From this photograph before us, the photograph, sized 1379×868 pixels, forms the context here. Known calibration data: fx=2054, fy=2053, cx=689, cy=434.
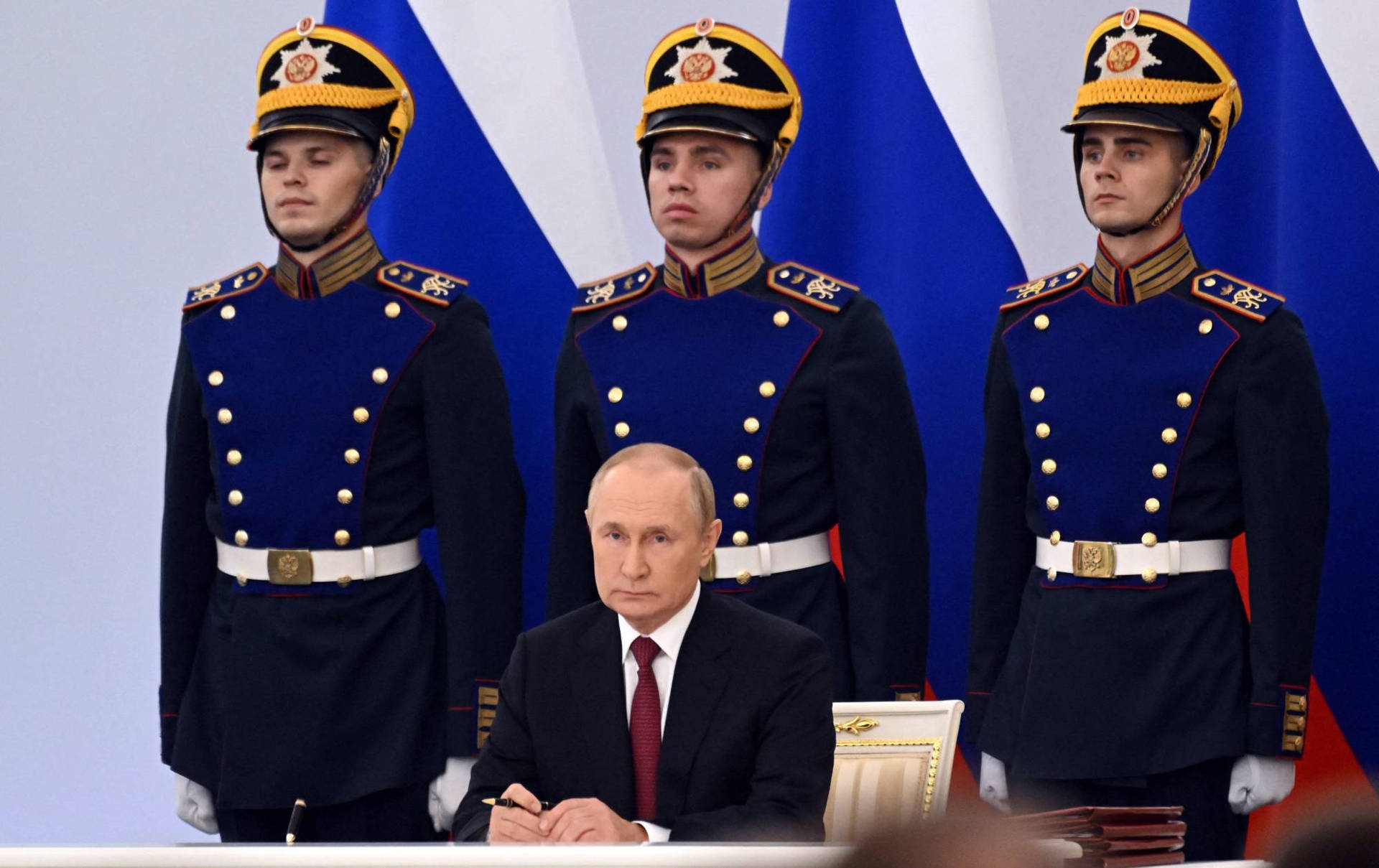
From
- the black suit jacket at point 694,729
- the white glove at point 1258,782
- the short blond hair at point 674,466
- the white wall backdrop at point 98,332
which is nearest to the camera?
the black suit jacket at point 694,729

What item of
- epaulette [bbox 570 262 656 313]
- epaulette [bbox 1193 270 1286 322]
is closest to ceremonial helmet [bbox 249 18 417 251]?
epaulette [bbox 570 262 656 313]

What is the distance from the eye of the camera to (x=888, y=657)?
315 centimetres

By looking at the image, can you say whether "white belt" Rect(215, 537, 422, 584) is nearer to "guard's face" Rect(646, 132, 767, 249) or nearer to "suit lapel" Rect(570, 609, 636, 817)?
"guard's face" Rect(646, 132, 767, 249)

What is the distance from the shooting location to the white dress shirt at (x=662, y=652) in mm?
2385

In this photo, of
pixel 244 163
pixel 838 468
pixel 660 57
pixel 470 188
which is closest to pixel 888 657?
pixel 838 468

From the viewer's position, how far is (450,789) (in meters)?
3.16

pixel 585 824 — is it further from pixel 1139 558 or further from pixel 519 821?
pixel 1139 558

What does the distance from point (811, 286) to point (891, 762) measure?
1.01 meters

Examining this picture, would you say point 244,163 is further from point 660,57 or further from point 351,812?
point 351,812

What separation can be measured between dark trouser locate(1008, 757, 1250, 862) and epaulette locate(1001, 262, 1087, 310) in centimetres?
75

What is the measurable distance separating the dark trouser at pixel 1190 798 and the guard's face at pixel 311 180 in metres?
1.41

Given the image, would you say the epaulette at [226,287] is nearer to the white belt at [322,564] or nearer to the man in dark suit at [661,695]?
the white belt at [322,564]

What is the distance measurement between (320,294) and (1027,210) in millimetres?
1347

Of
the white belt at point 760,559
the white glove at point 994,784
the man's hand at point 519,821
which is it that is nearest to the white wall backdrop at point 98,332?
the white belt at point 760,559
